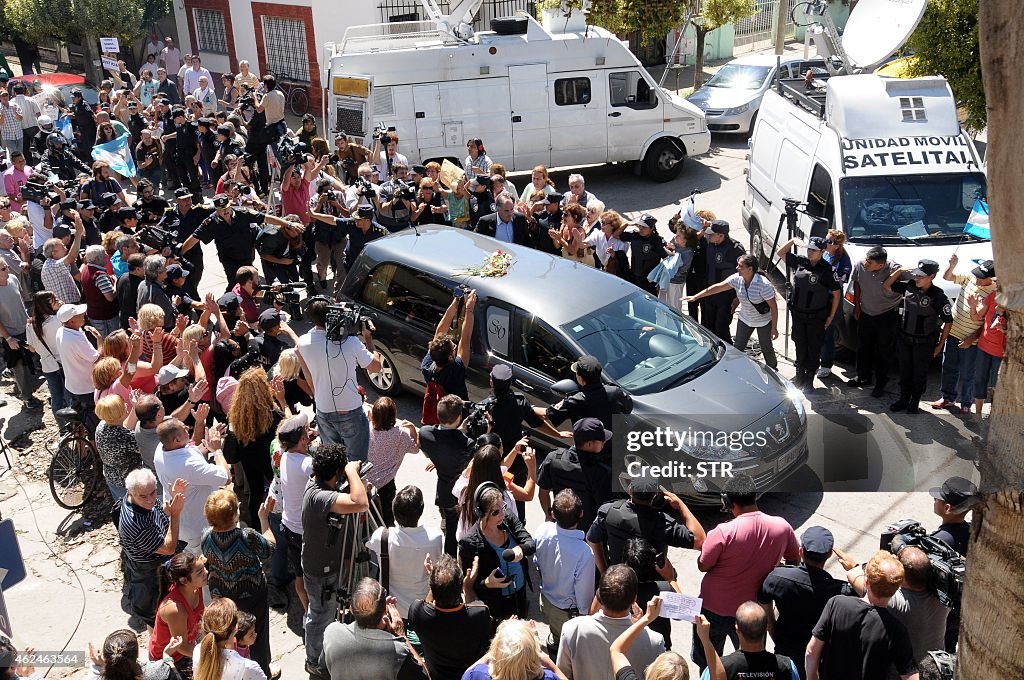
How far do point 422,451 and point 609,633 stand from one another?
2933 mm

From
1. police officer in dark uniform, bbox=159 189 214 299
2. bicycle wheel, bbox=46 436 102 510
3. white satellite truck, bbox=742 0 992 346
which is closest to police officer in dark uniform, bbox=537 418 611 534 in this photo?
bicycle wheel, bbox=46 436 102 510

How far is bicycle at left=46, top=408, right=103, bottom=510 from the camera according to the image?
8.12m

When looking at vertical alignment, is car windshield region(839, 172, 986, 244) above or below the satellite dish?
below

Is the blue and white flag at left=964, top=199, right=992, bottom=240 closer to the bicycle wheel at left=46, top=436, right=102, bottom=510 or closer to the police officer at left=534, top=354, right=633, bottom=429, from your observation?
the police officer at left=534, top=354, right=633, bottom=429

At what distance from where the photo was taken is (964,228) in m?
9.84

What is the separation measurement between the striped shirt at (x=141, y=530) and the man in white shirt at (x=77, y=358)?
2520mm

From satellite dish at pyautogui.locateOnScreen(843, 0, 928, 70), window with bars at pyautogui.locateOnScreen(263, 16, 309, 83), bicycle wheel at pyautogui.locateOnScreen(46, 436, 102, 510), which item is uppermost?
satellite dish at pyautogui.locateOnScreen(843, 0, 928, 70)

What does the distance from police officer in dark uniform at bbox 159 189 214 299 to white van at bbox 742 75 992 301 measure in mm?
6485

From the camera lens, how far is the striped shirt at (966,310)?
327 inches

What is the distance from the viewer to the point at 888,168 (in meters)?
10.2

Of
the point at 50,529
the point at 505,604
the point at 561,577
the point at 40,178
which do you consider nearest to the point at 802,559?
the point at 561,577

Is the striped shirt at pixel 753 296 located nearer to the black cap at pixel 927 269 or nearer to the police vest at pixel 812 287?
the police vest at pixel 812 287

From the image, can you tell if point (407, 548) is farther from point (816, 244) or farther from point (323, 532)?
point (816, 244)

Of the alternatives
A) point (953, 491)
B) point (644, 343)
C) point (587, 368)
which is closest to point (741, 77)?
point (644, 343)
